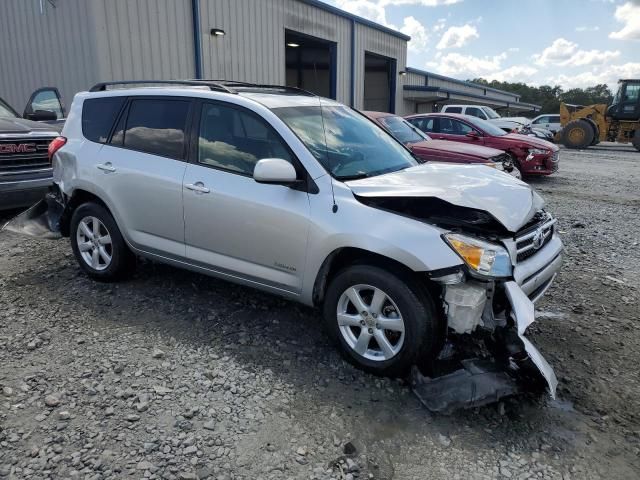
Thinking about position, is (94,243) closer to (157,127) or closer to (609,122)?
(157,127)

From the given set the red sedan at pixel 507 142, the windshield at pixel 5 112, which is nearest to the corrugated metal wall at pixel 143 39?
the windshield at pixel 5 112

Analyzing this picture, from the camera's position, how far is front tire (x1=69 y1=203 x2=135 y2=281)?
445 cm

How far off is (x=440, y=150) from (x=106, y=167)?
5.69m

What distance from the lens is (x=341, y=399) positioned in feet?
9.85

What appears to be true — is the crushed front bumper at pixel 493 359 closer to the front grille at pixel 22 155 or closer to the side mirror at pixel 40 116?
the front grille at pixel 22 155

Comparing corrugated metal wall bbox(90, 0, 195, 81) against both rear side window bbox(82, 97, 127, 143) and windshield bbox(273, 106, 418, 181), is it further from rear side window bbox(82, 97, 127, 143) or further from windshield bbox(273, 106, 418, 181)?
windshield bbox(273, 106, 418, 181)

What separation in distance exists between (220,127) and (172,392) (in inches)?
77.2

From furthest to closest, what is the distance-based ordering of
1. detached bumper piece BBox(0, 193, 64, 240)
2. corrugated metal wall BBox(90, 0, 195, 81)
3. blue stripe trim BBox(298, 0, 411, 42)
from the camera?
blue stripe trim BBox(298, 0, 411, 42) < corrugated metal wall BBox(90, 0, 195, 81) < detached bumper piece BBox(0, 193, 64, 240)

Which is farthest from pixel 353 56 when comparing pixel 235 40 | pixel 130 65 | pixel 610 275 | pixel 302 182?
pixel 302 182

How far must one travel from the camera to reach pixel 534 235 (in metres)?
3.36

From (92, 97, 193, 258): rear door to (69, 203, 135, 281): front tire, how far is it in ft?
0.65


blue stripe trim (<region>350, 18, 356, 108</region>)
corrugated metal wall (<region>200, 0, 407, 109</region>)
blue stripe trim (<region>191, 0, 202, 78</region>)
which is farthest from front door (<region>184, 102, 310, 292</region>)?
blue stripe trim (<region>350, 18, 356, 108</region>)

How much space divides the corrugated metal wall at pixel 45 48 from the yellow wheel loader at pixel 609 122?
20299 mm

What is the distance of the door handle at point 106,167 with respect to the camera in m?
4.27
